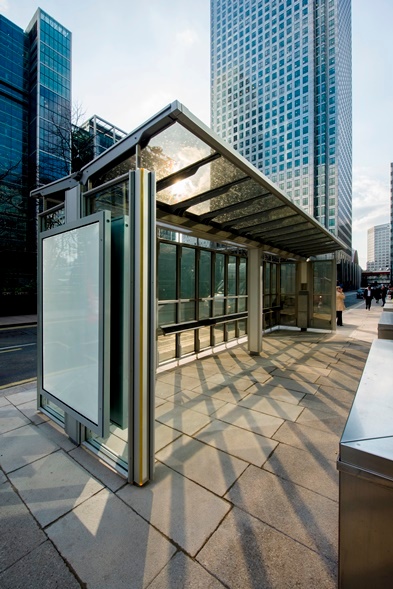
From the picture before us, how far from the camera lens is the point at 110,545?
1830 millimetres

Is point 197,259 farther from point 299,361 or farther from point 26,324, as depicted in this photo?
point 26,324

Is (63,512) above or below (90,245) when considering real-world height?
below

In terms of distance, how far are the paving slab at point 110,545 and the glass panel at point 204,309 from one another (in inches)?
195

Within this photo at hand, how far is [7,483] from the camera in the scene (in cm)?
246

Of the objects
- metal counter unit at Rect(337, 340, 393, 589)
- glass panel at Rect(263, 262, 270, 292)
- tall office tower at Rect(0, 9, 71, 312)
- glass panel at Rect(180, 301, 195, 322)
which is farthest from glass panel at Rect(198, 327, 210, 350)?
tall office tower at Rect(0, 9, 71, 312)

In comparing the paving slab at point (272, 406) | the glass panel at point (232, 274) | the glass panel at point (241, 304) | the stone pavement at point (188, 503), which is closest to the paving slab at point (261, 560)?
the stone pavement at point (188, 503)

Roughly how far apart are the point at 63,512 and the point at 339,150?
8695cm

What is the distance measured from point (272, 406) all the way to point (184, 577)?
2624 mm

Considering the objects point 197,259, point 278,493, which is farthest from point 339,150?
point 278,493

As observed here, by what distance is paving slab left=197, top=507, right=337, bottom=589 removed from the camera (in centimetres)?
159

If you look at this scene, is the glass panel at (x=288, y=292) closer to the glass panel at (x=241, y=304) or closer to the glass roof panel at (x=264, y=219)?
the glass panel at (x=241, y=304)

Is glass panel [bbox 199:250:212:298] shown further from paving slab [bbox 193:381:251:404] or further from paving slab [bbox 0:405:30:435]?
paving slab [bbox 0:405:30:435]

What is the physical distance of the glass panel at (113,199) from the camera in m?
2.61

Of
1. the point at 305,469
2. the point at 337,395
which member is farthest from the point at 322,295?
the point at 305,469
